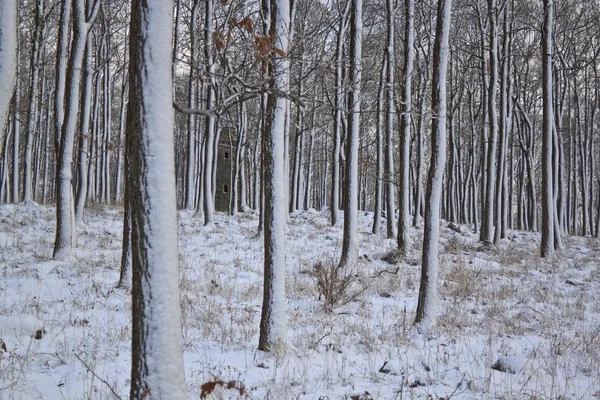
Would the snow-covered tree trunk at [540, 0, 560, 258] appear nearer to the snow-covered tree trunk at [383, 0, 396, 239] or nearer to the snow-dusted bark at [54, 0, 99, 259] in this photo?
the snow-covered tree trunk at [383, 0, 396, 239]

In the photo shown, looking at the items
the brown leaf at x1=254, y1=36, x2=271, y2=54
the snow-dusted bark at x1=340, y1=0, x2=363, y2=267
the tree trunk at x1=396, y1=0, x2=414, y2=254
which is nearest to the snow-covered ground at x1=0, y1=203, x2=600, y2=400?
the snow-dusted bark at x1=340, y1=0, x2=363, y2=267

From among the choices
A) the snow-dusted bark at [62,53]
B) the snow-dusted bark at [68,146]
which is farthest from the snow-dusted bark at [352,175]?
the snow-dusted bark at [62,53]

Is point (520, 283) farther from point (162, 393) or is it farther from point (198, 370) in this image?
point (162, 393)

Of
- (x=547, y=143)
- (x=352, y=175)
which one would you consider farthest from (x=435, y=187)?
(x=547, y=143)

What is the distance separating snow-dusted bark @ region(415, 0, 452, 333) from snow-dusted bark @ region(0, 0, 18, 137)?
458 centimetres

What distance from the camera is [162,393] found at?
2.23m

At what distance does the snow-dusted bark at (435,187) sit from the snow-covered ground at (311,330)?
0.38 metres

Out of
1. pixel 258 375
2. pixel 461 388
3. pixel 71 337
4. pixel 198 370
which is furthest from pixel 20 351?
pixel 461 388

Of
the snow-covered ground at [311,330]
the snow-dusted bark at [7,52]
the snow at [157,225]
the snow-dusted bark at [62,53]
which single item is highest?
the snow-dusted bark at [62,53]

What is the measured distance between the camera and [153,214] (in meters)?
2.29

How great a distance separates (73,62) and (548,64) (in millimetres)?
12370

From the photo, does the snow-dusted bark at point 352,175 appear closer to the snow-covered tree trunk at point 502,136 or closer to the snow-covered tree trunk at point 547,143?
the snow-covered tree trunk at point 547,143

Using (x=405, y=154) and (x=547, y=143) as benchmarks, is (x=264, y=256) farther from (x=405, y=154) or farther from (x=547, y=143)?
(x=547, y=143)

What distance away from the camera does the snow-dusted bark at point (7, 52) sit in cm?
281
